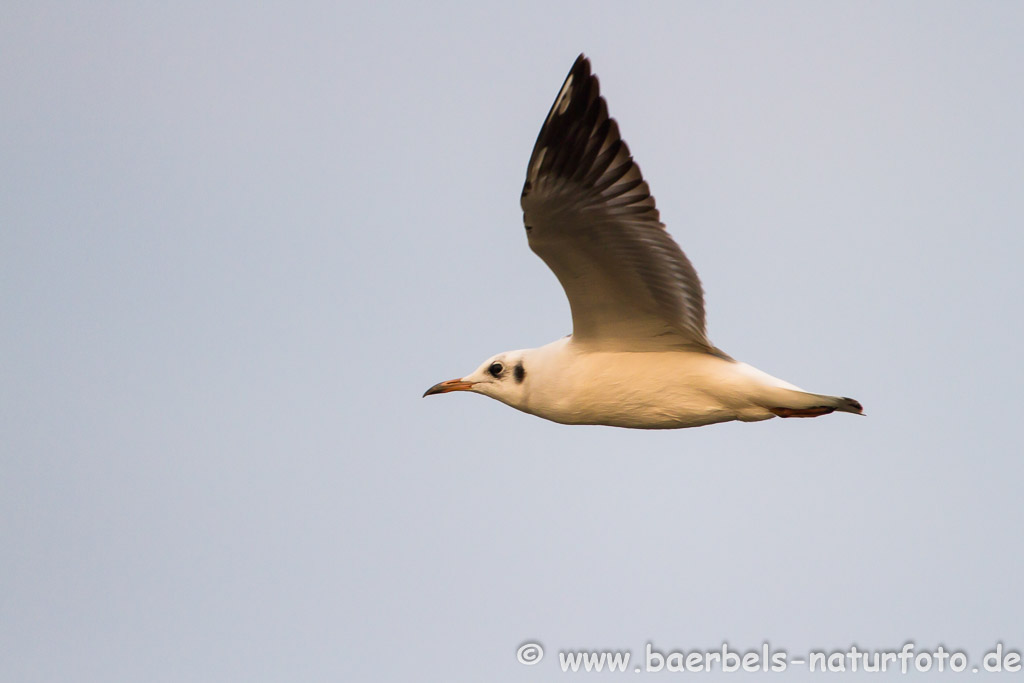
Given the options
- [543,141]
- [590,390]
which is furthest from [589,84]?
[590,390]

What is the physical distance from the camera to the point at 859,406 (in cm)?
1078

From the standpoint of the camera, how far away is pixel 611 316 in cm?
1120

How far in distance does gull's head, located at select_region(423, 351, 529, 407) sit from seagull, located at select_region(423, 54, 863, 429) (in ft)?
0.04

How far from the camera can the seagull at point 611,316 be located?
33.6 ft

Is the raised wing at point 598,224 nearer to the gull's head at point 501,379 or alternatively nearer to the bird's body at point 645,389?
the bird's body at point 645,389

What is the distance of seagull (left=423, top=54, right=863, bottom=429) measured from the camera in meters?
10.2

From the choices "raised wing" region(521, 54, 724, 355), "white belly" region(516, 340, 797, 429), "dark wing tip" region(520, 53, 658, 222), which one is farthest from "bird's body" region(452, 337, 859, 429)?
"dark wing tip" region(520, 53, 658, 222)

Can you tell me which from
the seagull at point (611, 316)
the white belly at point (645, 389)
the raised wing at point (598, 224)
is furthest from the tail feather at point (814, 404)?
the raised wing at point (598, 224)

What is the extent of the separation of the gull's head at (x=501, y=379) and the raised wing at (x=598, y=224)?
95 centimetres

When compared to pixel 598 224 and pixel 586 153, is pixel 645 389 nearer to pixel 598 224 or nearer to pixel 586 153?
pixel 598 224

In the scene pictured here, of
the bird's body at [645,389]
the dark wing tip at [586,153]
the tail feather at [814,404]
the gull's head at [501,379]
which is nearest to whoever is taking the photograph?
the dark wing tip at [586,153]

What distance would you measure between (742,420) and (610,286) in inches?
66.2

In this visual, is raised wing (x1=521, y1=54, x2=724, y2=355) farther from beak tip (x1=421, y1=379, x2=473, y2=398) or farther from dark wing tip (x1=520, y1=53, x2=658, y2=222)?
beak tip (x1=421, y1=379, x2=473, y2=398)

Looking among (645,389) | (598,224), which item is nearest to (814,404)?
(645,389)
